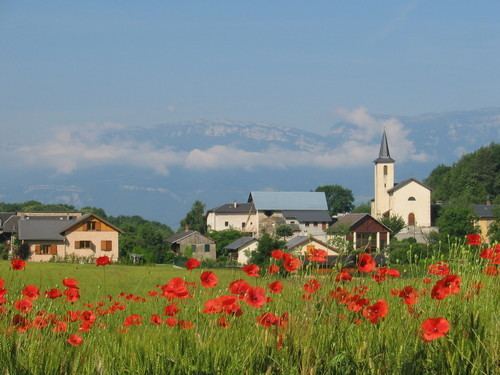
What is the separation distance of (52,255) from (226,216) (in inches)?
1898

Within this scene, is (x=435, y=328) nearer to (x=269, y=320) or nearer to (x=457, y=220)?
(x=269, y=320)

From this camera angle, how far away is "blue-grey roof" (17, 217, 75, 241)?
230 ft

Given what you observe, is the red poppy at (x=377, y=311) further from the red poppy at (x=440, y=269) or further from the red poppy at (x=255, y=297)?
the red poppy at (x=440, y=269)

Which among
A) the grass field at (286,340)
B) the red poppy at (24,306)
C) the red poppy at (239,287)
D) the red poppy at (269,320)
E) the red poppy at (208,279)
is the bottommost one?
the grass field at (286,340)

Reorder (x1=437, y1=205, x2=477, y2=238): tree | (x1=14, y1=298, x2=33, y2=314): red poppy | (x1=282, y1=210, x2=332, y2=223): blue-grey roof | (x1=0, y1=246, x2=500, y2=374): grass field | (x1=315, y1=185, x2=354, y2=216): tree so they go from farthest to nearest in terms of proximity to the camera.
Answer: (x1=315, y1=185, x2=354, y2=216): tree, (x1=282, y1=210, x2=332, y2=223): blue-grey roof, (x1=437, y1=205, x2=477, y2=238): tree, (x1=14, y1=298, x2=33, y2=314): red poppy, (x1=0, y1=246, x2=500, y2=374): grass field

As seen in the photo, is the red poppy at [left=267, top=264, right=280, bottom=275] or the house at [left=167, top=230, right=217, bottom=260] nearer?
the red poppy at [left=267, top=264, right=280, bottom=275]

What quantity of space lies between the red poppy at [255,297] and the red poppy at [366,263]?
95 cm

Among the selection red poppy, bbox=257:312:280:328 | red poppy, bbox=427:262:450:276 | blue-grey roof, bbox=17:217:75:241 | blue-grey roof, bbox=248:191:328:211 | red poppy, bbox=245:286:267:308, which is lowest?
red poppy, bbox=257:312:280:328

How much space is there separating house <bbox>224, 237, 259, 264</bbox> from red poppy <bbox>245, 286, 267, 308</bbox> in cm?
7113

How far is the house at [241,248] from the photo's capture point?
3071 inches

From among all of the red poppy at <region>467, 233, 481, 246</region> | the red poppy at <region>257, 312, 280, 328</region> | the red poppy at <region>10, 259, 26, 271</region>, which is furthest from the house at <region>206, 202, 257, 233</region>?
the red poppy at <region>257, 312, 280, 328</region>

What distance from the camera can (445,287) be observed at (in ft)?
16.3

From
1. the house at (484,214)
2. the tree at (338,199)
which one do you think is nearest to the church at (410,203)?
the house at (484,214)

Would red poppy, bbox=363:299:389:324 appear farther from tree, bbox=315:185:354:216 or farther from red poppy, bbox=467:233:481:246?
tree, bbox=315:185:354:216
